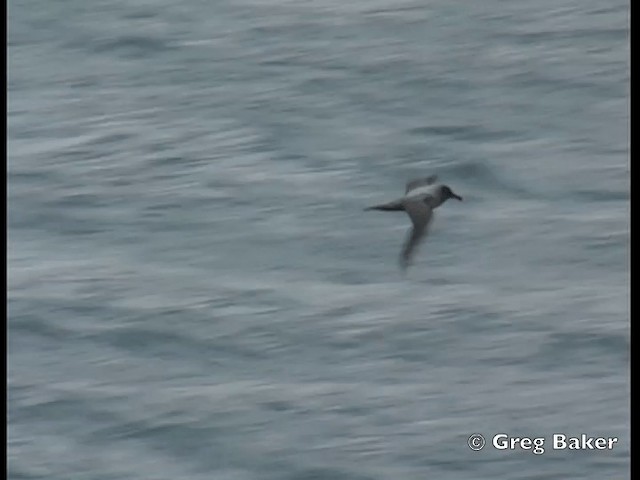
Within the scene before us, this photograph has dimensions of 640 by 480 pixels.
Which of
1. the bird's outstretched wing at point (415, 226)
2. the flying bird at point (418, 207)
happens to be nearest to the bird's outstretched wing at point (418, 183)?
the flying bird at point (418, 207)

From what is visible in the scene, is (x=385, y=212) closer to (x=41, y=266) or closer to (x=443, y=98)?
(x=443, y=98)

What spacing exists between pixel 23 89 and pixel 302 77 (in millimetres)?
968

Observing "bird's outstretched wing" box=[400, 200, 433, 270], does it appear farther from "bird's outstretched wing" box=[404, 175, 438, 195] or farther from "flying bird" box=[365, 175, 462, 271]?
"bird's outstretched wing" box=[404, 175, 438, 195]

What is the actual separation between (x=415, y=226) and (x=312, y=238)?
1.12 ft

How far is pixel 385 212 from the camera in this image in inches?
182

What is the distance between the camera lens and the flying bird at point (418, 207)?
14.4 feet

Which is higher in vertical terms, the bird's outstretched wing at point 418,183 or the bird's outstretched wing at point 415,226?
the bird's outstretched wing at point 418,183

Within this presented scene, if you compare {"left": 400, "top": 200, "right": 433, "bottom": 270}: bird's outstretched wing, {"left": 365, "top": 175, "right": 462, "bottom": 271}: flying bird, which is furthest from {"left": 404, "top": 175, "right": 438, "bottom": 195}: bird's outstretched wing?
{"left": 400, "top": 200, "right": 433, "bottom": 270}: bird's outstretched wing

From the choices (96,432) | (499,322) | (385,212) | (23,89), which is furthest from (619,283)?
(23,89)

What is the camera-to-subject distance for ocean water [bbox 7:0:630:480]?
4148 millimetres

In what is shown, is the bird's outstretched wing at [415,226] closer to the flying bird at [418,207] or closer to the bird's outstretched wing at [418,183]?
the flying bird at [418,207]

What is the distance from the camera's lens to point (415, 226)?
14.5 ft

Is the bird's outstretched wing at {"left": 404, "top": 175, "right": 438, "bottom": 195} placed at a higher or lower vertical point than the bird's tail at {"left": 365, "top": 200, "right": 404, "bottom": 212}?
higher

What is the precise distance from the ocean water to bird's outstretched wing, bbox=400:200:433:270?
42 mm
